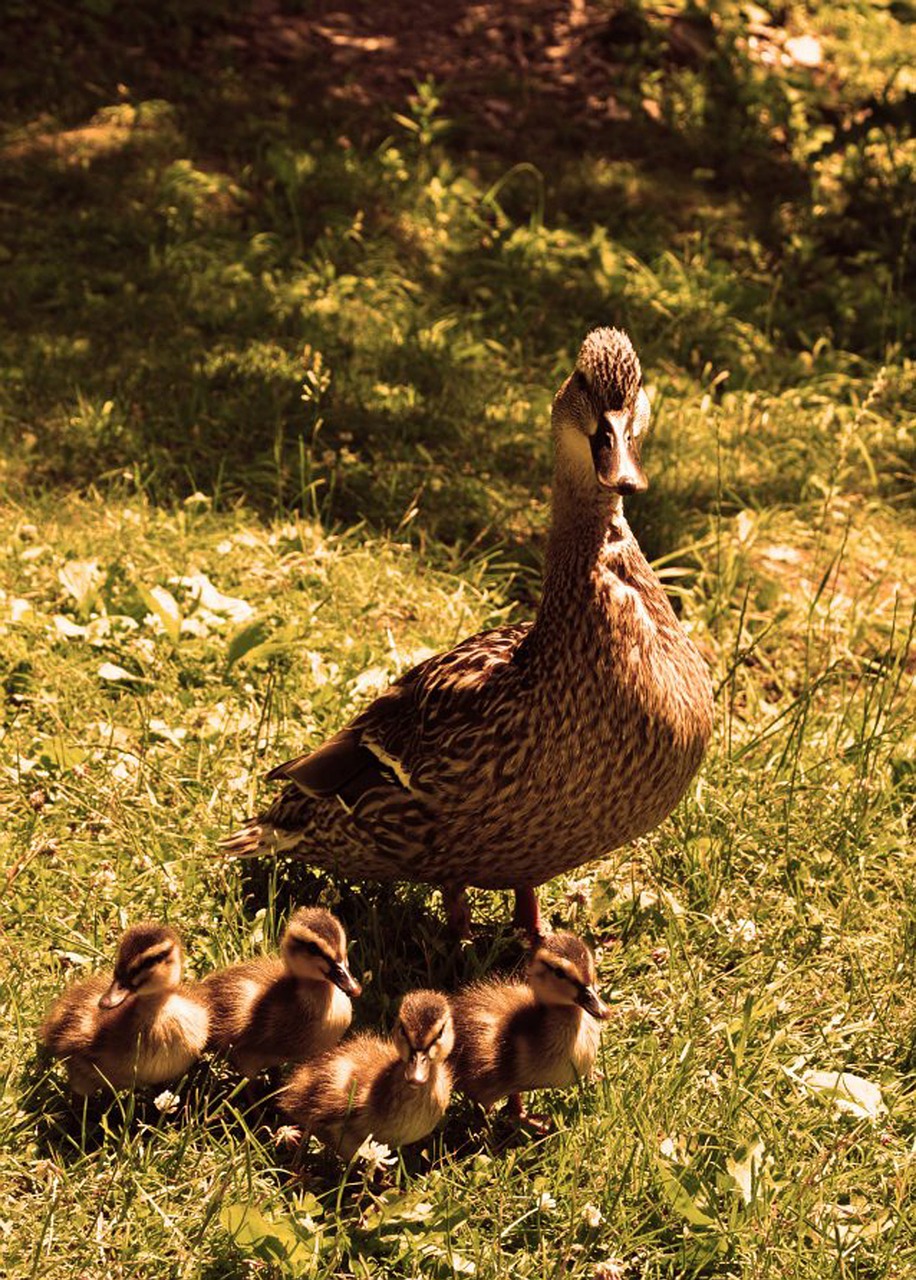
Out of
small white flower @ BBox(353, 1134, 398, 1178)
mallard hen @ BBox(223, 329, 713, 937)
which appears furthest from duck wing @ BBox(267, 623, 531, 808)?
small white flower @ BBox(353, 1134, 398, 1178)

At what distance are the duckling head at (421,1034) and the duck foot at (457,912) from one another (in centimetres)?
67

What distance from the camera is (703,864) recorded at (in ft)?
13.7

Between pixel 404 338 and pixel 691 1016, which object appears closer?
pixel 691 1016

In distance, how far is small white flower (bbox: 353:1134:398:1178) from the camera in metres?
3.08

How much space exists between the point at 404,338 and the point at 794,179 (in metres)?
2.97

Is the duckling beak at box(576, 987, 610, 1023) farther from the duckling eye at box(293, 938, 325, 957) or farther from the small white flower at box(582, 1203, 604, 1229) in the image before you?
the duckling eye at box(293, 938, 325, 957)

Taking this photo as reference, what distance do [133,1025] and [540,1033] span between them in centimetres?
90

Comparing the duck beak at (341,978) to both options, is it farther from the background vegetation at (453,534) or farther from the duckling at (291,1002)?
the background vegetation at (453,534)

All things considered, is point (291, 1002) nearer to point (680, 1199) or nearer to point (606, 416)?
point (680, 1199)

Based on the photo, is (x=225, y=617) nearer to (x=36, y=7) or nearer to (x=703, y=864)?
(x=703, y=864)

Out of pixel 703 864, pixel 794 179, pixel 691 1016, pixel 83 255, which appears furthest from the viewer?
pixel 794 179

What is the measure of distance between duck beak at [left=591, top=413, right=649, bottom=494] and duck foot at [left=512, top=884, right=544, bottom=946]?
1.13 metres

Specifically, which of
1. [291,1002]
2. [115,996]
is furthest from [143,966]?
[291,1002]

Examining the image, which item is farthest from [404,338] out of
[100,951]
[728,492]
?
[100,951]
